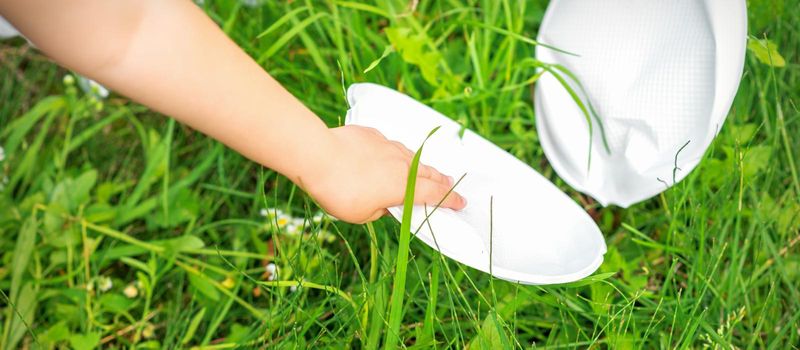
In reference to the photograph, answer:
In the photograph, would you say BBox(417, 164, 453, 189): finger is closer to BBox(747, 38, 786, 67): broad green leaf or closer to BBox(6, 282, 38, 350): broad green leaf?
BBox(747, 38, 786, 67): broad green leaf

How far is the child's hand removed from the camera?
0.73m

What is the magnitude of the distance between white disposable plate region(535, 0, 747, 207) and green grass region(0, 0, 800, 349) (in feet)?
0.14

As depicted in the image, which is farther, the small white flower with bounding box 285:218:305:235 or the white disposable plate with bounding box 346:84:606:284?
the small white flower with bounding box 285:218:305:235

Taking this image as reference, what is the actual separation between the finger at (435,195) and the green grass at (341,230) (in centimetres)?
5

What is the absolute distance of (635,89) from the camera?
104 centimetres

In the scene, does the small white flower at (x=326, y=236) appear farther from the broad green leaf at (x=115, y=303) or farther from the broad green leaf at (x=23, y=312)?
the broad green leaf at (x=23, y=312)

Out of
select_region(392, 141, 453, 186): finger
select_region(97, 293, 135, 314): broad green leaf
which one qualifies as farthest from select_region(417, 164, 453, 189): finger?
select_region(97, 293, 135, 314): broad green leaf

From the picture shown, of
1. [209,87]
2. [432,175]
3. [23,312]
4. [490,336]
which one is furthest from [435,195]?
[23,312]

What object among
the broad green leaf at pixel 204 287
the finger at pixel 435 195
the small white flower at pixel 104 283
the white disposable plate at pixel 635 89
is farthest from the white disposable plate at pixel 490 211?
the small white flower at pixel 104 283

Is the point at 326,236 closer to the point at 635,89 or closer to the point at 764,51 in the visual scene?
the point at 635,89

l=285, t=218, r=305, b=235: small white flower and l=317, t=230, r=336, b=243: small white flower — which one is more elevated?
l=285, t=218, r=305, b=235: small white flower

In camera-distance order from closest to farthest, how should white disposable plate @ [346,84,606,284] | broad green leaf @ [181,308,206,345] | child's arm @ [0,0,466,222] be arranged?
child's arm @ [0,0,466,222] → white disposable plate @ [346,84,606,284] → broad green leaf @ [181,308,206,345]

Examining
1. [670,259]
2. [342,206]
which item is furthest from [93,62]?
[670,259]

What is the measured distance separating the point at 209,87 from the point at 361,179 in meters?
0.19
